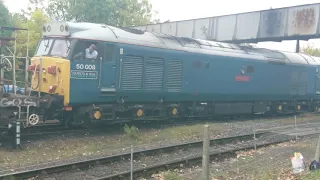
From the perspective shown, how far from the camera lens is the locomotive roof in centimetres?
1305

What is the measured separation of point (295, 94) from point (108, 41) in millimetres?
14031

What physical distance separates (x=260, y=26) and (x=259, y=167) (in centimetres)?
1791

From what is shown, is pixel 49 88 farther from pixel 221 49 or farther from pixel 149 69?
pixel 221 49

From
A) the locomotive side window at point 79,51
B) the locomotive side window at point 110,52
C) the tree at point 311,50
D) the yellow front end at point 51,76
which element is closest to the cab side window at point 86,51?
the locomotive side window at point 79,51

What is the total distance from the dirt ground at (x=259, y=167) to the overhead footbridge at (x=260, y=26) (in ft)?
42.1

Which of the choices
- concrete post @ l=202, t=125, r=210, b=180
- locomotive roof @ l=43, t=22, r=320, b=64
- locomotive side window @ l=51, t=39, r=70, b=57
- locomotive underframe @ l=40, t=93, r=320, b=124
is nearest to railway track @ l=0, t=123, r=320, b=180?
concrete post @ l=202, t=125, r=210, b=180

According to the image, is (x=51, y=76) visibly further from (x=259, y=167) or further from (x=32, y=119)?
(x=259, y=167)

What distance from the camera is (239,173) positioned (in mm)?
9344

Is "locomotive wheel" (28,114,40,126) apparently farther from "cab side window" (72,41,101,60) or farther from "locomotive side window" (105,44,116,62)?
"locomotive side window" (105,44,116,62)

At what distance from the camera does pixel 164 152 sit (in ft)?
37.7

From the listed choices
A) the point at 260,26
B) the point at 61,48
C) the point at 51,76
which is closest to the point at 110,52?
the point at 61,48

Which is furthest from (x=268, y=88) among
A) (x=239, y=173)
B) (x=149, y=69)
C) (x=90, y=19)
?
(x=90, y=19)

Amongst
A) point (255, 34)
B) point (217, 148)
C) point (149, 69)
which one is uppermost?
point (255, 34)

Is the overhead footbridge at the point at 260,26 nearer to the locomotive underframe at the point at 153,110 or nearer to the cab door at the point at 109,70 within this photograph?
the locomotive underframe at the point at 153,110
